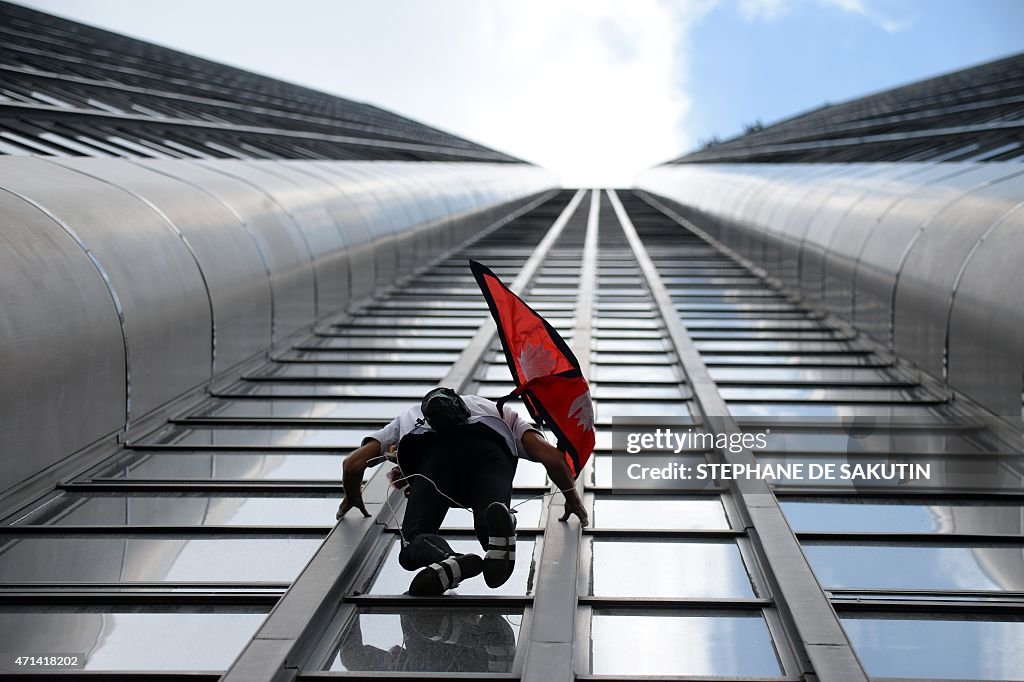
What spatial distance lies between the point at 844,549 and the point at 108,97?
1731cm

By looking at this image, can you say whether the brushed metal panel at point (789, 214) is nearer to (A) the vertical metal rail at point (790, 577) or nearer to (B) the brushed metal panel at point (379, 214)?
(B) the brushed metal panel at point (379, 214)

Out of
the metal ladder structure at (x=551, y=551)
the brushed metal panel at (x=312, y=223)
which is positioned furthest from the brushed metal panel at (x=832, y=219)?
the brushed metal panel at (x=312, y=223)

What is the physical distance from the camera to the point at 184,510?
→ 7691 millimetres

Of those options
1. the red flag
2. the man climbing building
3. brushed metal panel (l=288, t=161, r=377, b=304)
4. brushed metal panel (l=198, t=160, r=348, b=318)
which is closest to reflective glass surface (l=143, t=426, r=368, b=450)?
the man climbing building

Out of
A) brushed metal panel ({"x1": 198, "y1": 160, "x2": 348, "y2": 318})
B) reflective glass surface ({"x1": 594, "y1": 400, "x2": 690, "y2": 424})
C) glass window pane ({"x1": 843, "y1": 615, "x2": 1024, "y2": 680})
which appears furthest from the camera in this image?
brushed metal panel ({"x1": 198, "y1": 160, "x2": 348, "y2": 318})

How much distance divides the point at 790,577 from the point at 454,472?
6.60 feet

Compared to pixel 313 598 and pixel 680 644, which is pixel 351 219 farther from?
pixel 680 644

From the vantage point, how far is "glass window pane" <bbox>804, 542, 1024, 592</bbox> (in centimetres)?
Result: 648

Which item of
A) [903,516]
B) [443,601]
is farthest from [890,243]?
[443,601]

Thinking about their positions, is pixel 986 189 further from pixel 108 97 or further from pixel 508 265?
pixel 108 97

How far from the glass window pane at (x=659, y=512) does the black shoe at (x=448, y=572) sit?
77.6 inches

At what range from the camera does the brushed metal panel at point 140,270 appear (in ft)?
29.1

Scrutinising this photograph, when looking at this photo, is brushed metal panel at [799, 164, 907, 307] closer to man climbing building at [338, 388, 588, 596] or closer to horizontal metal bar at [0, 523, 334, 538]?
man climbing building at [338, 388, 588, 596]

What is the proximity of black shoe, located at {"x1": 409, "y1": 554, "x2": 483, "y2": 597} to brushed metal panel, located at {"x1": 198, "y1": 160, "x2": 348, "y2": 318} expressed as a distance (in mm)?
9337
